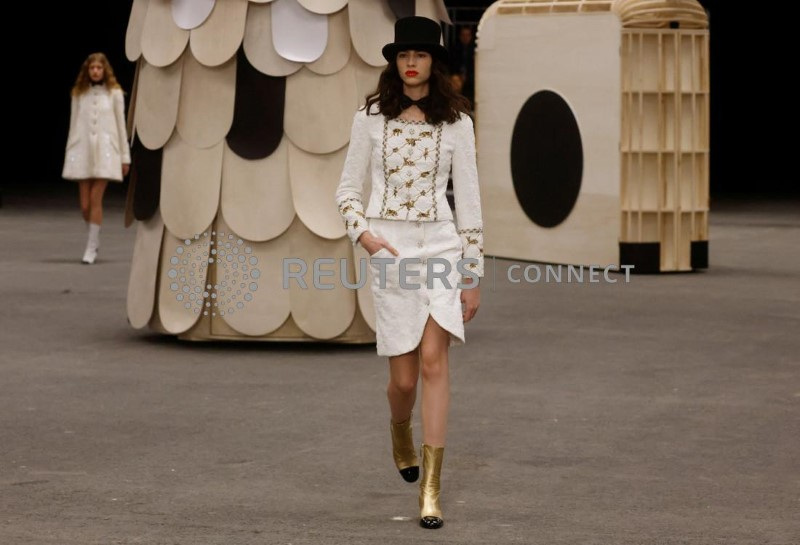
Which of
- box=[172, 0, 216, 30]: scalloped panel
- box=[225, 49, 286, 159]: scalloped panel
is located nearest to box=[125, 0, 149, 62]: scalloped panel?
box=[172, 0, 216, 30]: scalloped panel

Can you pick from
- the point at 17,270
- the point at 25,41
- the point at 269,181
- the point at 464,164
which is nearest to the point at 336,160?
the point at 269,181

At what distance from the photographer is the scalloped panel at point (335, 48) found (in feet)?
32.1

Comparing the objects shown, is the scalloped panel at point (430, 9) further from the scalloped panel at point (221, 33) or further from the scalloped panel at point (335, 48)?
the scalloped panel at point (221, 33)

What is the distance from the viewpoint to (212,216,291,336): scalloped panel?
9.88m

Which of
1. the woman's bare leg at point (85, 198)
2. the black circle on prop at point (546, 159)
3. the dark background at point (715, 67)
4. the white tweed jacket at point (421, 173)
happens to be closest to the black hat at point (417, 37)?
the white tweed jacket at point (421, 173)

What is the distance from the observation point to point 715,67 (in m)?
34.6

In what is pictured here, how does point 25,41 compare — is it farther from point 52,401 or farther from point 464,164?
point 464,164

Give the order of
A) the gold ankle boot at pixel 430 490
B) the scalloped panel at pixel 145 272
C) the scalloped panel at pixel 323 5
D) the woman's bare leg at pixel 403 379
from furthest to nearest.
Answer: the scalloped panel at pixel 145 272 < the scalloped panel at pixel 323 5 < the woman's bare leg at pixel 403 379 < the gold ankle boot at pixel 430 490

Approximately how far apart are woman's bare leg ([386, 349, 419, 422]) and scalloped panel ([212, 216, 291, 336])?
147 inches

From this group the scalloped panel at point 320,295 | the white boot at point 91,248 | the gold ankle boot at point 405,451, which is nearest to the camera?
the gold ankle boot at point 405,451

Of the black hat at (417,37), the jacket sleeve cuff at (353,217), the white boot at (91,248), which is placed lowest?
the white boot at (91,248)

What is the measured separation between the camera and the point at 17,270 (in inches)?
557

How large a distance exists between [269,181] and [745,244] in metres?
8.10

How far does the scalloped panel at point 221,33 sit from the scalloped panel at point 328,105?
14.9 inches
